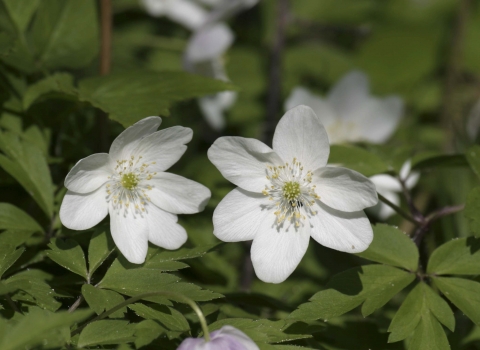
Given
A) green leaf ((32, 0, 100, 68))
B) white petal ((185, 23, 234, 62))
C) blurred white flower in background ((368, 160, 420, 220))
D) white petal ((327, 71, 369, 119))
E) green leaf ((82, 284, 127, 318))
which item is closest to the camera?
green leaf ((82, 284, 127, 318))

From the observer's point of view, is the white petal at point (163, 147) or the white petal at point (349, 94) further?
the white petal at point (349, 94)

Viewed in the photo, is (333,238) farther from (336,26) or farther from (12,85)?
(336,26)

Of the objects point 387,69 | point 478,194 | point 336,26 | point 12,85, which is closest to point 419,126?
point 387,69

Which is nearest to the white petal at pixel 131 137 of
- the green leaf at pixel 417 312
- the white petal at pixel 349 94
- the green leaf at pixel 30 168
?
the green leaf at pixel 30 168

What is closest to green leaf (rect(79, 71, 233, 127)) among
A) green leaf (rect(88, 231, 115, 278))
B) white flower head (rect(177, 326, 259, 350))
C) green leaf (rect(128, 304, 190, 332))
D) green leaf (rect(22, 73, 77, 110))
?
green leaf (rect(22, 73, 77, 110))

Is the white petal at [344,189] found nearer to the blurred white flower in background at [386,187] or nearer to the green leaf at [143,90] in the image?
the green leaf at [143,90]

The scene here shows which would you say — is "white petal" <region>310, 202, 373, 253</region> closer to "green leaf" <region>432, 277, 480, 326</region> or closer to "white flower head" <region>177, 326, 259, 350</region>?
"green leaf" <region>432, 277, 480, 326</region>

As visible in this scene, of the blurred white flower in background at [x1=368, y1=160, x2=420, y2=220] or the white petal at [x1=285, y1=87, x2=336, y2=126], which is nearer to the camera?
the blurred white flower in background at [x1=368, y1=160, x2=420, y2=220]
